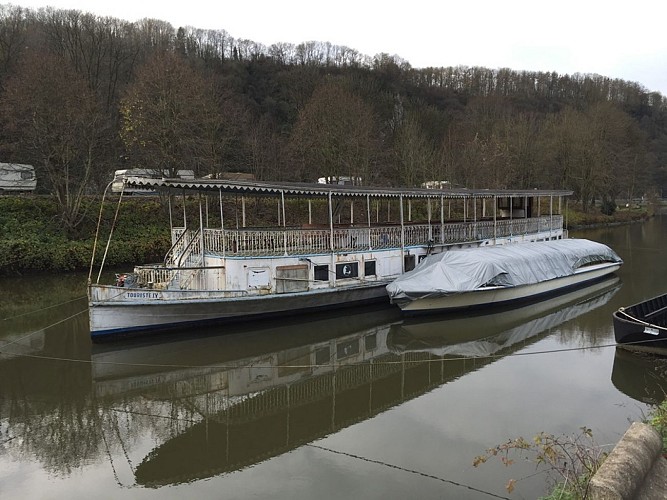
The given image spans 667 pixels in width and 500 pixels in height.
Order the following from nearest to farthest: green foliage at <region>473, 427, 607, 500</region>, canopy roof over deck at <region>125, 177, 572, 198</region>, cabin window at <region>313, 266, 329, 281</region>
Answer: green foliage at <region>473, 427, 607, 500</region> < canopy roof over deck at <region>125, 177, 572, 198</region> < cabin window at <region>313, 266, 329, 281</region>

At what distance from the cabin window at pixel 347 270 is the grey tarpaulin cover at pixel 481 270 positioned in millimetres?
1527

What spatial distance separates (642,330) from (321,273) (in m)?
9.27

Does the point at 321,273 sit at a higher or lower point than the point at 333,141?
lower

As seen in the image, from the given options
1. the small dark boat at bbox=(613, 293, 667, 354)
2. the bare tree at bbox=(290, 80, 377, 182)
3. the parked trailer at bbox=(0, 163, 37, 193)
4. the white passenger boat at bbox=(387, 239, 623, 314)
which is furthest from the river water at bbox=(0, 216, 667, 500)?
the bare tree at bbox=(290, 80, 377, 182)

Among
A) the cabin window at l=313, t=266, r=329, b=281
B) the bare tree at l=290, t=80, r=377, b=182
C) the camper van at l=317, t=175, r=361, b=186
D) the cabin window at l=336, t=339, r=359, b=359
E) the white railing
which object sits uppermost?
the bare tree at l=290, t=80, r=377, b=182

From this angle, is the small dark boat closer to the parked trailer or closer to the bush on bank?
the bush on bank

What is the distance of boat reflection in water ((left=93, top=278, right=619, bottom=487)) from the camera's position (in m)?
8.57

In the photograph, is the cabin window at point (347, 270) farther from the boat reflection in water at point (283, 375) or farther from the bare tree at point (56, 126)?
the bare tree at point (56, 126)

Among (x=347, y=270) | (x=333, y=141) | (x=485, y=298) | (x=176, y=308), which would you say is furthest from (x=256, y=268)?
(x=333, y=141)

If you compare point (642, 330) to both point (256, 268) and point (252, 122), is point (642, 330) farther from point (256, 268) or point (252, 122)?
point (252, 122)

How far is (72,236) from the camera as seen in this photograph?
→ 27328mm

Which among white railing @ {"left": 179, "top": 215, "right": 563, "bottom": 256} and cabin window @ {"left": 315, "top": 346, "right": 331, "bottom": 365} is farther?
white railing @ {"left": 179, "top": 215, "right": 563, "bottom": 256}

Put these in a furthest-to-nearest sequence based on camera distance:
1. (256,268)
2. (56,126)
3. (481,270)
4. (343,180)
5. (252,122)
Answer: (252,122), (343,180), (56,126), (481,270), (256,268)

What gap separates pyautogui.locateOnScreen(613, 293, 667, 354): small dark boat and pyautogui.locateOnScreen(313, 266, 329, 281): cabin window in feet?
28.1
